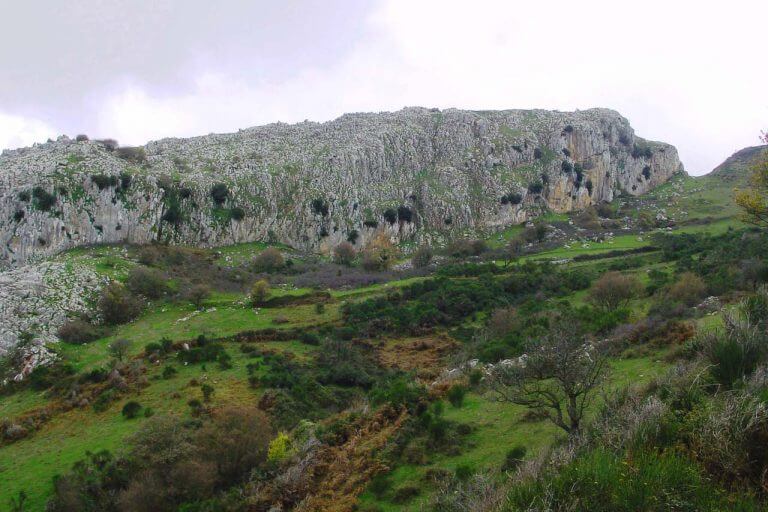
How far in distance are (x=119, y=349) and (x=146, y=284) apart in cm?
1502

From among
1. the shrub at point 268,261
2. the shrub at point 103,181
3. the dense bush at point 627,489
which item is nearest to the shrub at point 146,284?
the shrub at point 268,261

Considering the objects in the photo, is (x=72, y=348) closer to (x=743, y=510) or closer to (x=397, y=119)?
(x=743, y=510)

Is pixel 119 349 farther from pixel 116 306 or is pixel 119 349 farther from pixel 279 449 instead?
pixel 279 449

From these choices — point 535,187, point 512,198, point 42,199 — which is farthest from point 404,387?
point 535,187

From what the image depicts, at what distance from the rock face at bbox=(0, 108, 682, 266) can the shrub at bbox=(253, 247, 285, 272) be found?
35.2 ft

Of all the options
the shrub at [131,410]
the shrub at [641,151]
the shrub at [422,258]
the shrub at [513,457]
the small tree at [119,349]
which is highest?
the shrub at [641,151]

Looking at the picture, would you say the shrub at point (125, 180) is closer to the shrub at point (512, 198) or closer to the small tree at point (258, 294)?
the small tree at point (258, 294)

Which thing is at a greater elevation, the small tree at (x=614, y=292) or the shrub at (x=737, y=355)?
the shrub at (x=737, y=355)

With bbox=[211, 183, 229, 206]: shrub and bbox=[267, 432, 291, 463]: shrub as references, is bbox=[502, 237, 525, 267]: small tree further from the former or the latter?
bbox=[267, 432, 291, 463]: shrub

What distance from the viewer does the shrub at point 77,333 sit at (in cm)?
3985

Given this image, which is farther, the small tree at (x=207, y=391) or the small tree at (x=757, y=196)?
the small tree at (x=207, y=391)

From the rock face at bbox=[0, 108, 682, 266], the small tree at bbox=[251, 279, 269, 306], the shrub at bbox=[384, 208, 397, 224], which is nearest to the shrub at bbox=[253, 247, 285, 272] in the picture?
the rock face at bbox=[0, 108, 682, 266]

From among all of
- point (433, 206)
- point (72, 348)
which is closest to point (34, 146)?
point (72, 348)

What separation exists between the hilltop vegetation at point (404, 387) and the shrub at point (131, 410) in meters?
0.18
